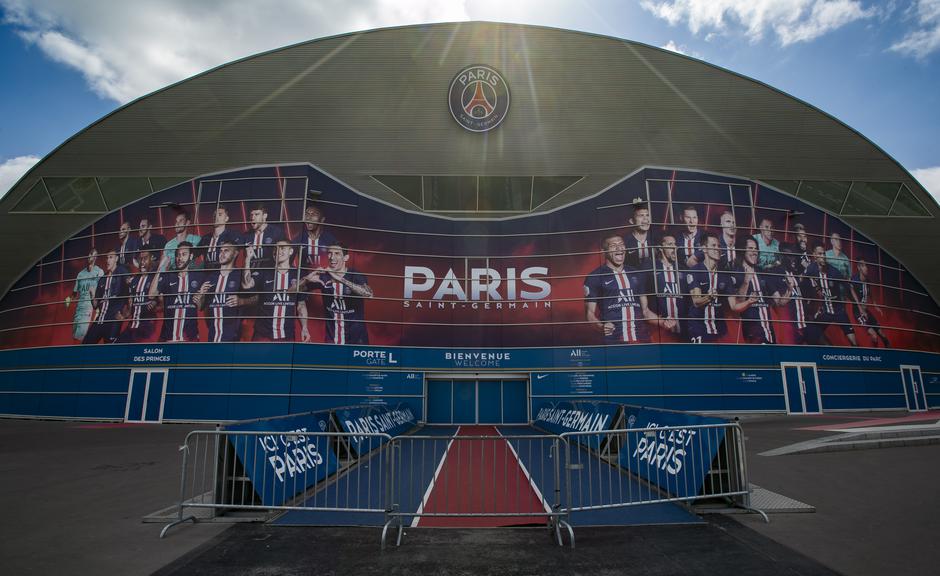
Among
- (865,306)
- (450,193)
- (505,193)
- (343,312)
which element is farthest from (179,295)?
(865,306)

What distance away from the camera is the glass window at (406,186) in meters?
25.9

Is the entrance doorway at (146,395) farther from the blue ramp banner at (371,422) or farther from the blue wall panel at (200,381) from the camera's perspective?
the blue ramp banner at (371,422)

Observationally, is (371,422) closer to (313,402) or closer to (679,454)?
(313,402)

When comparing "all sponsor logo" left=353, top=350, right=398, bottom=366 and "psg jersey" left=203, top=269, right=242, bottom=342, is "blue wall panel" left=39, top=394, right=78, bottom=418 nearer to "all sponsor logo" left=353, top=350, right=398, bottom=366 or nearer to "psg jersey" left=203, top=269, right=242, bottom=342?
"psg jersey" left=203, top=269, right=242, bottom=342

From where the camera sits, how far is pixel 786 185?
1044 inches

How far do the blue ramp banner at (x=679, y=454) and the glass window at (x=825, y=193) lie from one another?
2404cm

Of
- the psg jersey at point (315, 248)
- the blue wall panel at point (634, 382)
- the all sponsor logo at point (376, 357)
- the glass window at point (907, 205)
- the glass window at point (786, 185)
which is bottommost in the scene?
the blue wall panel at point (634, 382)

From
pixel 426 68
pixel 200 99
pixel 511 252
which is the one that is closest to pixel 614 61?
pixel 426 68

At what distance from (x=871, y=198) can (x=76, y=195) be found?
44624 mm

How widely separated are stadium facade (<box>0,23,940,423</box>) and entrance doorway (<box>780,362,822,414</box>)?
138 mm

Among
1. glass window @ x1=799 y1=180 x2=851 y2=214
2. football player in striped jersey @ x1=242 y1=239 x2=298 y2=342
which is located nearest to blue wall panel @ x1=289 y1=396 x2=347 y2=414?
football player in striped jersey @ x1=242 y1=239 x2=298 y2=342

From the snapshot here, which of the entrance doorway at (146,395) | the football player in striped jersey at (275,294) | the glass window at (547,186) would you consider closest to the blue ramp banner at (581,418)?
the glass window at (547,186)

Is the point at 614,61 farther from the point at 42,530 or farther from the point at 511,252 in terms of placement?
the point at 42,530

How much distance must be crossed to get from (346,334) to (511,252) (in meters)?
9.27
